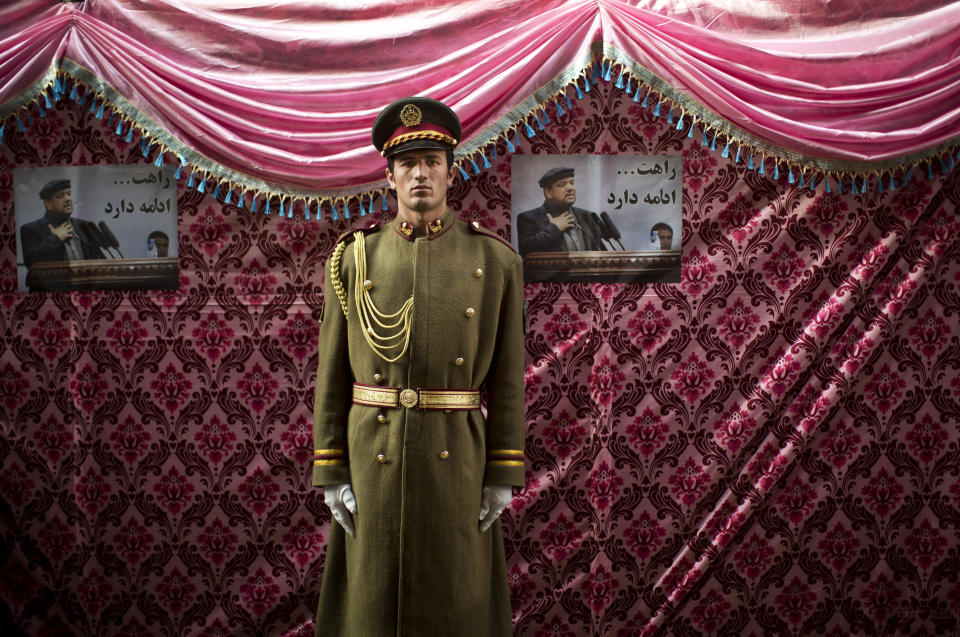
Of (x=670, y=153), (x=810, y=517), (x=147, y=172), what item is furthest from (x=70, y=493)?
(x=810, y=517)

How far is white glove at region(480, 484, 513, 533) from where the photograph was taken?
205 centimetres

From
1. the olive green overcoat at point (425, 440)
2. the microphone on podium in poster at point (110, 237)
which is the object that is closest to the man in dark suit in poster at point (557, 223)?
the olive green overcoat at point (425, 440)

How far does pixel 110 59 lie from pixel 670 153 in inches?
81.9

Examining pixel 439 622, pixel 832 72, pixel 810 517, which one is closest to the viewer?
pixel 439 622

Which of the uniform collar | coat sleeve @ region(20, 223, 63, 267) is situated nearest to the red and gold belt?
the uniform collar

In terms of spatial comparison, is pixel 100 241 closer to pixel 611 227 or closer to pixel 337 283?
pixel 337 283

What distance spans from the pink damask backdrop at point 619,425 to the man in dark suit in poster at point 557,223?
0.11m

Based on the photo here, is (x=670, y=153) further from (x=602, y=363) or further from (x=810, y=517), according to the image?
(x=810, y=517)

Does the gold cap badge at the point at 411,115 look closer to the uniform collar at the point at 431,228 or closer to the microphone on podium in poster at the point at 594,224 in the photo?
the uniform collar at the point at 431,228

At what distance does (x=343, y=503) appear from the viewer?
6.72ft

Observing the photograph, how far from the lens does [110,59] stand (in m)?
2.66

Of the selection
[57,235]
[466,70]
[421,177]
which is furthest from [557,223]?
[57,235]

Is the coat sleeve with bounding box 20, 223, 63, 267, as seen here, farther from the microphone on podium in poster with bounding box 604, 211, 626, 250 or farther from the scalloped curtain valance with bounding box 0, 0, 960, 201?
the microphone on podium in poster with bounding box 604, 211, 626, 250

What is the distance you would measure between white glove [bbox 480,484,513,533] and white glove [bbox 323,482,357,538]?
35 cm
